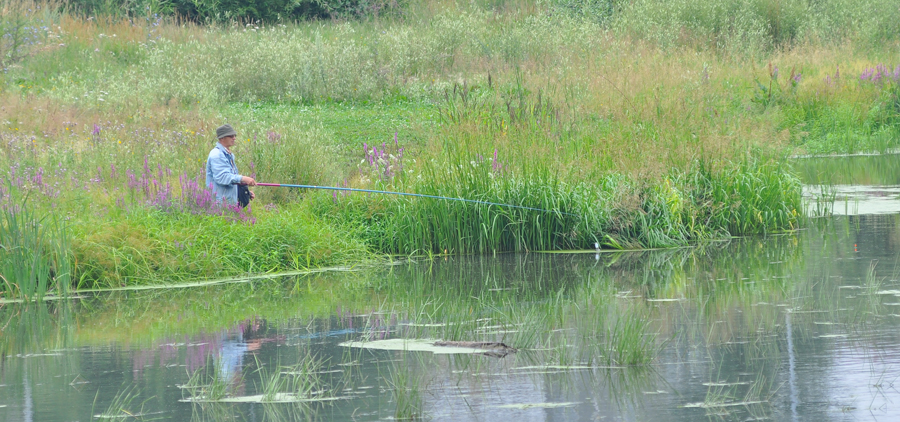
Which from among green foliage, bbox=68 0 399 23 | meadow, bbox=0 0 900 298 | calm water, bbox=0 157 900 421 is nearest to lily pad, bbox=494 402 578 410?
calm water, bbox=0 157 900 421

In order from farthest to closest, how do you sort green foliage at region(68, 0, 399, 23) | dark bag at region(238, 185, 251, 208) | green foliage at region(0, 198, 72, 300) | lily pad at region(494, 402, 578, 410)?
green foliage at region(68, 0, 399, 23)
dark bag at region(238, 185, 251, 208)
green foliage at region(0, 198, 72, 300)
lily pad at region(494, 402, 578, 410)

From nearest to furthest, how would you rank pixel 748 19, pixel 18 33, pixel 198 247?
pixel 198 247 < pixel 18 33 < pixel 748 19

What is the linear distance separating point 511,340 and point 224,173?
528cm

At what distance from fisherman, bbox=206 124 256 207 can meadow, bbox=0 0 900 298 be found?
24 centimetres

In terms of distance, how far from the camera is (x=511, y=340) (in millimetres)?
7406

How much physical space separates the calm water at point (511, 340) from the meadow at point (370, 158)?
69cm

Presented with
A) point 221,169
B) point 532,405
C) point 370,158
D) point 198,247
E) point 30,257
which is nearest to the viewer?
point 532,405

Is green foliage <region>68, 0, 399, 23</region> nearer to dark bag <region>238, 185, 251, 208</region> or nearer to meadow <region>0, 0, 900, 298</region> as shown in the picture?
meadow <region>0, 0, 900, 298</region>

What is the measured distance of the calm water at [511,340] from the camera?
5895 mm

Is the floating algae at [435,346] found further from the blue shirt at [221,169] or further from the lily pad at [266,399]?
the blue shirt at [221,169]

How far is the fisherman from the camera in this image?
11.6m

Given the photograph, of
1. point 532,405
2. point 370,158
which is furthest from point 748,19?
point 532,405

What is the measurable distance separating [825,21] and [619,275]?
20.9 meters

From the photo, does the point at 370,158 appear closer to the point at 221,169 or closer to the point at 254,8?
the point at 221,169
